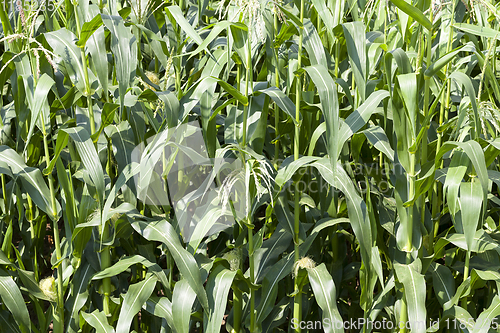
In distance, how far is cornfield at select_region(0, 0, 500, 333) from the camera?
160cm

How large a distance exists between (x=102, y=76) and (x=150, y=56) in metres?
1.01

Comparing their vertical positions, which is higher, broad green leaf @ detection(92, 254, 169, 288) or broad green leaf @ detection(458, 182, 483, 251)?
broad green leaf @ detection(458, 182, 483, 251)

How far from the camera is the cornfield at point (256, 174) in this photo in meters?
1.60

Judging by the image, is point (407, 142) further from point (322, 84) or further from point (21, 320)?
point (21, 320)

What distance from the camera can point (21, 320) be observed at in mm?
1835

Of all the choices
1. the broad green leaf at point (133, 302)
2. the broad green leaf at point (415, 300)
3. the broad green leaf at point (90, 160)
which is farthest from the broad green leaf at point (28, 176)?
the broad green leaf at point (415, 300)

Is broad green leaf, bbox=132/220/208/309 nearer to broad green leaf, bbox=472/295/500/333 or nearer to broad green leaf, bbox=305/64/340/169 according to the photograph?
broad green leaf, bbox=305/64/340/169

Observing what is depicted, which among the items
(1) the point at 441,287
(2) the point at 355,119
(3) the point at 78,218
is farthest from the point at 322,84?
(3) the point at 78,218

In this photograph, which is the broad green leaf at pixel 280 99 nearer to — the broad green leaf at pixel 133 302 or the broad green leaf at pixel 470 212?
the broad green leaf at pixel 470 212

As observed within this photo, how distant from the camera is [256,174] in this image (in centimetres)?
163

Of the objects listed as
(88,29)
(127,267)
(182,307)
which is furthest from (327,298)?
(88,29)

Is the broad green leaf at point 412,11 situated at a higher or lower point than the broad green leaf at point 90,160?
higher

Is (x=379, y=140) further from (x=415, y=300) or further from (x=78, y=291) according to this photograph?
(x=78, y=291)

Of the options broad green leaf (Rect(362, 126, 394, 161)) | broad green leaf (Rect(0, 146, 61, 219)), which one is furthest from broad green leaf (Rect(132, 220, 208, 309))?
broad green leaf (Rect(362, 126, 394, 161))
